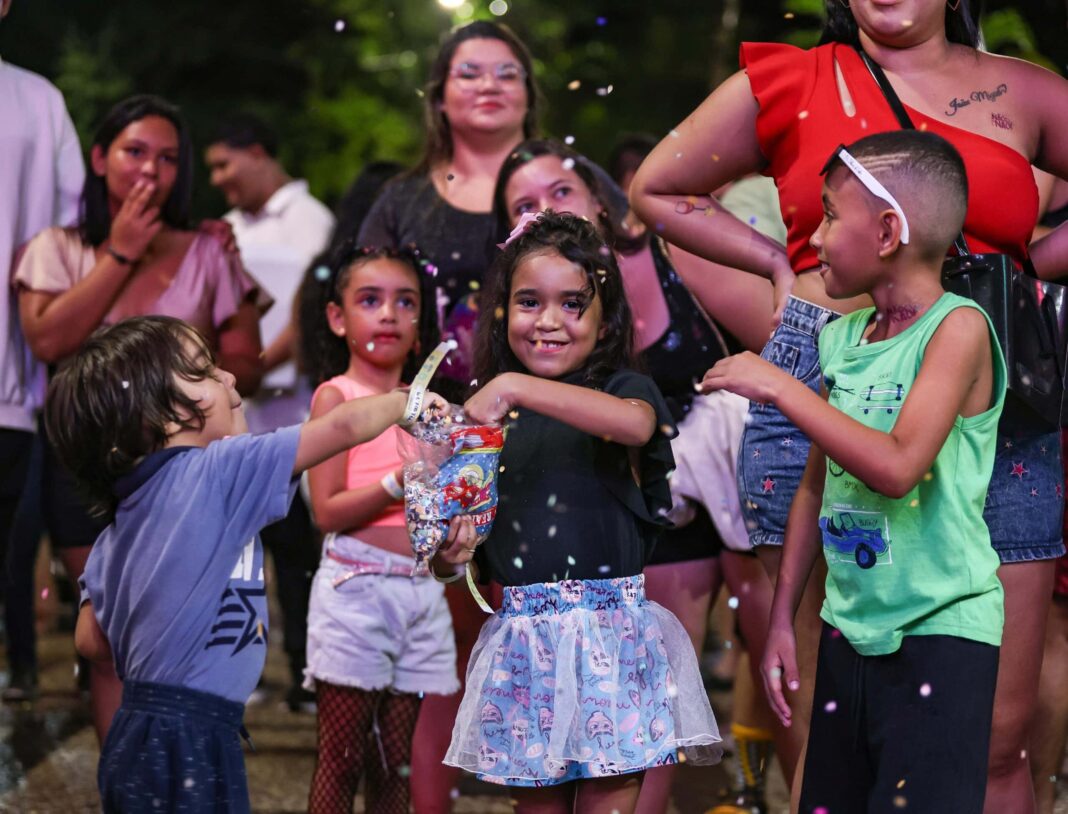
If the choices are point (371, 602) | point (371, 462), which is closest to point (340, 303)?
point (371, 462)

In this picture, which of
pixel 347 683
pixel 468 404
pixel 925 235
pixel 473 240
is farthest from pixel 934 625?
pixel 473 240

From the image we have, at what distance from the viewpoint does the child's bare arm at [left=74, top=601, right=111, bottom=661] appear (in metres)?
2.87

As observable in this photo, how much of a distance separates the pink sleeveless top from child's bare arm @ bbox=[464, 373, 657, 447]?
1.00m

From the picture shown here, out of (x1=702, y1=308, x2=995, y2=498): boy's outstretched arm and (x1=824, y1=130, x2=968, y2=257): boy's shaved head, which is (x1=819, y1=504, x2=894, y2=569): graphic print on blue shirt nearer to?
(x1=702, y1=308, x2=995, y2=498): boy's outstretched arm

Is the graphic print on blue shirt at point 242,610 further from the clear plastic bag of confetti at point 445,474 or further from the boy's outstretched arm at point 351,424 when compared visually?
the clear plastic bag of confetti at point 445,474

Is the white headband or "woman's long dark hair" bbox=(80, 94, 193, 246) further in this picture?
"woman's long dark hair" bbox=(80, 94, 193, 246)

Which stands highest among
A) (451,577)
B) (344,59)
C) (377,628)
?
(344,59)

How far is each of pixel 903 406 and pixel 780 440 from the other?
0.46m

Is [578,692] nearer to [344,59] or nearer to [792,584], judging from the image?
[792,584]

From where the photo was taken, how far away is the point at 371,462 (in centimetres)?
369

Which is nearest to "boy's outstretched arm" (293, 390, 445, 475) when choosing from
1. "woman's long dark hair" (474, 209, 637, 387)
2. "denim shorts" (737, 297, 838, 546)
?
"woman's long dark hair" (474, 209, 637, 387)

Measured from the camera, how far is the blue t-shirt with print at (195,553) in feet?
8.94

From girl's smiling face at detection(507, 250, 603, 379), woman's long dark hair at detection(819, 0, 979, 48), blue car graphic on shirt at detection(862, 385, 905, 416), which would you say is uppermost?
woman's long dark hair at detection(819, 0, 979, 48)

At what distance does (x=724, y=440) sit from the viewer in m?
3.66
